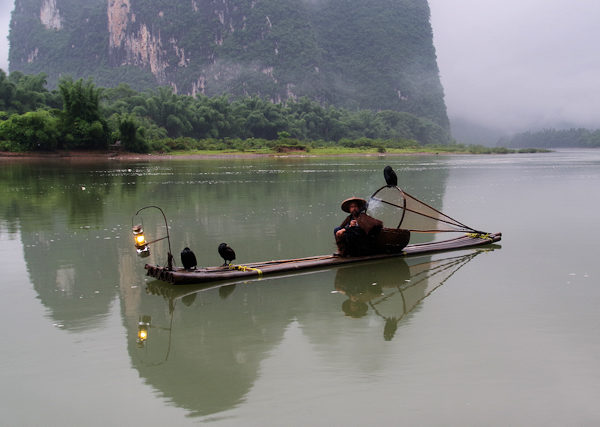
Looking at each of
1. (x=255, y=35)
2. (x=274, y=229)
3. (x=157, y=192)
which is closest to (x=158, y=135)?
(x=157, y=192)

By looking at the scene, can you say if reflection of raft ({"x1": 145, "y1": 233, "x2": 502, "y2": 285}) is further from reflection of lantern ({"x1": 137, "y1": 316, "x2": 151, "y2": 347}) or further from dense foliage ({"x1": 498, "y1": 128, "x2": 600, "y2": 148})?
dense foliage ({"x1": 498, "y1": 128, "x2": 600, "y2": 148})

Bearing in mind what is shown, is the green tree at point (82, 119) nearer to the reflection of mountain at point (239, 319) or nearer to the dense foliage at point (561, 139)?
the reflection of mountain at point (239, 319)

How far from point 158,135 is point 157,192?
43642mm

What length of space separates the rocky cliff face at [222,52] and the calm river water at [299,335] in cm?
12147

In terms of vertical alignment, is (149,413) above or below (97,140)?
below

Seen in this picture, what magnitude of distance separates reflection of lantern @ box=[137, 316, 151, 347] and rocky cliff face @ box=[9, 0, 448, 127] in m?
125

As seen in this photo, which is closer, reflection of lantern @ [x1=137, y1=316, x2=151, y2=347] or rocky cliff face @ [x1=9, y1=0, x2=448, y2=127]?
reflection of lantern @ [x1=137, y1=316, x2=151, y2=347]

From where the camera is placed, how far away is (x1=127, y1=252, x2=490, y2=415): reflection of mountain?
4691 mm

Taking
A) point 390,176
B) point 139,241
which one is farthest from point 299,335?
point 390,176

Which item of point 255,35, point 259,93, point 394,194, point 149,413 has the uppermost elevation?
point 255,35

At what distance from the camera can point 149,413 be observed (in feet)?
13.8

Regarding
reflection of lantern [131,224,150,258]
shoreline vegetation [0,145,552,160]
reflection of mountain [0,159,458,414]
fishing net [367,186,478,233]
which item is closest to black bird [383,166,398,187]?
fishing net [367,186,478,233]

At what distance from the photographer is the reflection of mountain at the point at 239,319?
185 inches

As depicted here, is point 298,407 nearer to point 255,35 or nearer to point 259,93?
point 259,93
